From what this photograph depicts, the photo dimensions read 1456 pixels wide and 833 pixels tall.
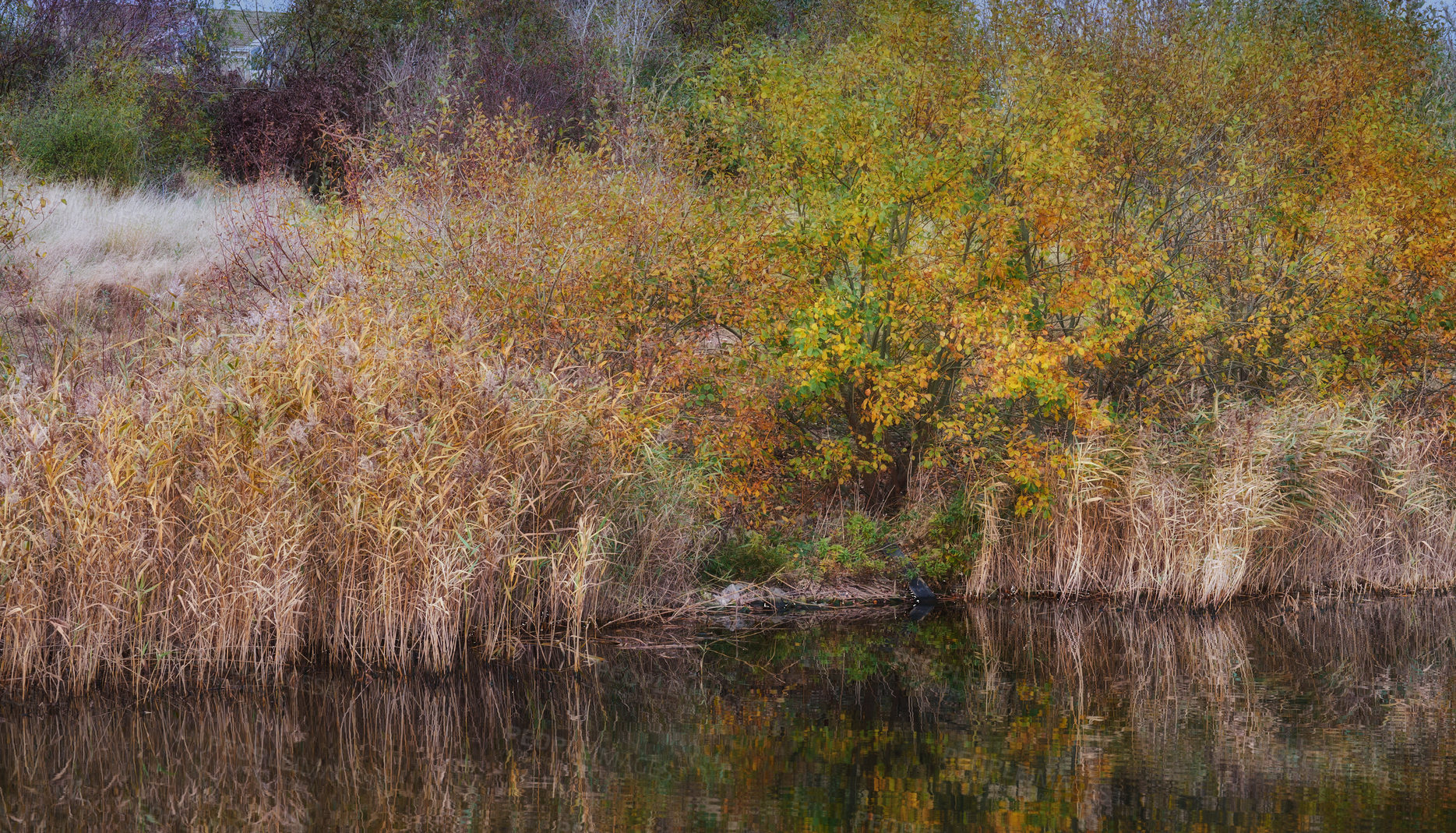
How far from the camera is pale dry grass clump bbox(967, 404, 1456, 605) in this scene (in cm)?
1127

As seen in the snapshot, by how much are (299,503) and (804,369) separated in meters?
4.75

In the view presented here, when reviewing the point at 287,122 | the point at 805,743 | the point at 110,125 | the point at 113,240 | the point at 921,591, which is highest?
the point at 287,122

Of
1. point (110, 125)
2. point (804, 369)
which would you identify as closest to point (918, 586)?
point (804, 369)

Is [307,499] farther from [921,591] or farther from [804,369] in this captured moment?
[921,591]

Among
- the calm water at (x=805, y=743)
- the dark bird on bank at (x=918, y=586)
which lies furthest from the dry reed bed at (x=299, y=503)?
the dark bird on bank at (x=918, y=586)

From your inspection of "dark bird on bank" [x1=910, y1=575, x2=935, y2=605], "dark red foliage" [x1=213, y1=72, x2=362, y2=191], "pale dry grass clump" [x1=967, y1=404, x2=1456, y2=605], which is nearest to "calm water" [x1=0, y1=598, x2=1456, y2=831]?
"pale dry grass clump" [x1=967, y1=404, x2=1456, y2=605]

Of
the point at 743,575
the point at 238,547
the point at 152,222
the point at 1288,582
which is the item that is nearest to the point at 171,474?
the point at 238,547

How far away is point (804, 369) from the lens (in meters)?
11.4

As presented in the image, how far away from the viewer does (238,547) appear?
325 inches

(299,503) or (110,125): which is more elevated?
(110,125)

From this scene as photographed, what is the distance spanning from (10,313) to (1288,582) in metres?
14.0

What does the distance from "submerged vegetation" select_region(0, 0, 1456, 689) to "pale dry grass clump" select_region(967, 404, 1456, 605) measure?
5 centimetres

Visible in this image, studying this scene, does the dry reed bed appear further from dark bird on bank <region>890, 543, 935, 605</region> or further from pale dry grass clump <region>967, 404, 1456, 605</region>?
pale dry grass clump <region>967, 404, 1456, 605</region>

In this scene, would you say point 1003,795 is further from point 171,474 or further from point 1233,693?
point 171,474
